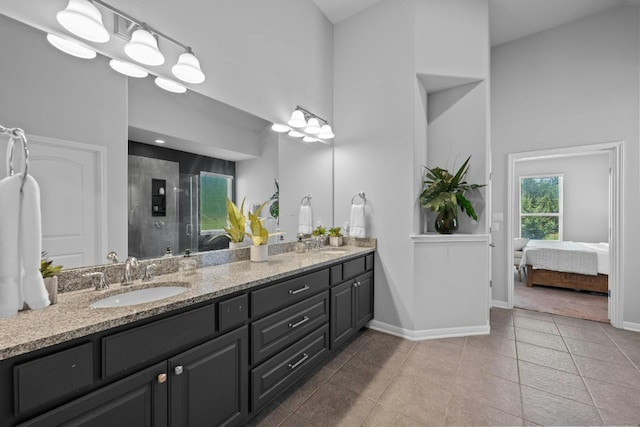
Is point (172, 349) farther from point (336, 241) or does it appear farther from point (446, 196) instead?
point (446, 196)

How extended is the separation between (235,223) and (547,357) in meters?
2.81

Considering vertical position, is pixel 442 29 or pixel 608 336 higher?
pixel 442 29

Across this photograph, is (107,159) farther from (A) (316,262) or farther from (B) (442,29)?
(B) (442,29)

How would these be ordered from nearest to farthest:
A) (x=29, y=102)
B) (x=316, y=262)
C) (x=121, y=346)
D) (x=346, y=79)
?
1. (x=121, y=346)
2. (x=29, y=102)
3. (x=316, y=262)
4. (x=346, y=79)

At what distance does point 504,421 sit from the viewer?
166 cm

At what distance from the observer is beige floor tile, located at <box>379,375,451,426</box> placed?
1706 mm

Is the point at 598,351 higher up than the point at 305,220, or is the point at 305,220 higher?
the point at 305,220

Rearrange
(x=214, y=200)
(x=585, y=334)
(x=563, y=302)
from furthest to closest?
(x=563, y=302) < (x=585, y=334) < (x=214, y=200)

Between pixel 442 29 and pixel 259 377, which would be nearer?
pixel 259 377

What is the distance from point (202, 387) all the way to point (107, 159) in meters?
1.24

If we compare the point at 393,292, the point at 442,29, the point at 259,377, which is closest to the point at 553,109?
the point at 442,29

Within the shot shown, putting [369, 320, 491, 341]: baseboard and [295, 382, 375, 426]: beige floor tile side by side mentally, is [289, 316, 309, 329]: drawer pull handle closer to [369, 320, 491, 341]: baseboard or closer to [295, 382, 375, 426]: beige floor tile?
[295, 382, 375, 426]: beige floor tile

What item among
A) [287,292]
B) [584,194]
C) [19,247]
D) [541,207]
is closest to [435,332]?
[287,292]

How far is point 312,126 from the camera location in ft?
9.41
